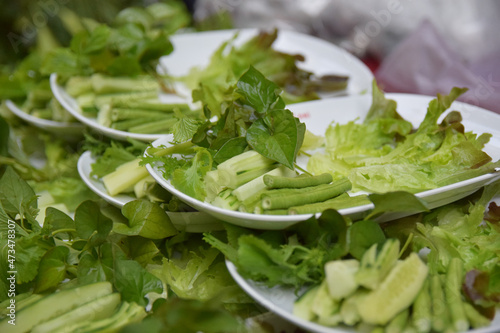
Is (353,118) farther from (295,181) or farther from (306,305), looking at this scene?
(306,305)

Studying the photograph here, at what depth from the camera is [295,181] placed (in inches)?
29.2

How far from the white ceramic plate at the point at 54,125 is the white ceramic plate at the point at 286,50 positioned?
0.31 meters

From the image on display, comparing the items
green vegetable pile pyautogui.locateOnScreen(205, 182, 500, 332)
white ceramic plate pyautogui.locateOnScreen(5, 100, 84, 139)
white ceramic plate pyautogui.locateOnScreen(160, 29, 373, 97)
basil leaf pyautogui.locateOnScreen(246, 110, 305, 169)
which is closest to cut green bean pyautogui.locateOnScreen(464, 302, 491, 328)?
green vegetable pile pyautogui.locateOnScreen(205, 182, 500, 332)

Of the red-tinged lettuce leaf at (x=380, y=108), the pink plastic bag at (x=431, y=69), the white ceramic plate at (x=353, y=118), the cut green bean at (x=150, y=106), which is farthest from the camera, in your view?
the pink plastic bag at (x=431, y=69)

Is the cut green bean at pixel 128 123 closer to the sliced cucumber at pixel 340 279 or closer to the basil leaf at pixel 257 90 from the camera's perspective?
the basil leaf at pixel 257 90

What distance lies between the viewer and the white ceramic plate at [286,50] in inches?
54.5

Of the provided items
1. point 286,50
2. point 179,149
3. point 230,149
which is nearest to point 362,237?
point 230,149

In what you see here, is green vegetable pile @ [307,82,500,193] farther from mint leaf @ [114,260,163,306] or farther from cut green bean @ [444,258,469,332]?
mint leaf @ [114,260,163,306]

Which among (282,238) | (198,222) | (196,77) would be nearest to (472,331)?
(282,238)

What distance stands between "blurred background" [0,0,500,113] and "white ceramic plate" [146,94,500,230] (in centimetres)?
22

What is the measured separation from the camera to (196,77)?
4.36ft

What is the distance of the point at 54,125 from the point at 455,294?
0.98m

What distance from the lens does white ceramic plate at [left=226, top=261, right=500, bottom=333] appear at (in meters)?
0.59

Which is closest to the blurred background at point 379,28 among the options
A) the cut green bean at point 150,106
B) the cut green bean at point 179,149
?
the cut green bean at point 150,106
